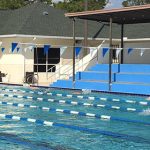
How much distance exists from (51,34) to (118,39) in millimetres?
4783

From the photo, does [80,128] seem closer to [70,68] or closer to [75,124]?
[75,124]

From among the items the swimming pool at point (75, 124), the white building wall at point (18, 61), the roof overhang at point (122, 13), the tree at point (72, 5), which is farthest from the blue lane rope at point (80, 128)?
the tree at point (72, 5)

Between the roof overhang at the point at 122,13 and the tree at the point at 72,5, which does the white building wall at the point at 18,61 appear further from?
the tree at the point at 72,5

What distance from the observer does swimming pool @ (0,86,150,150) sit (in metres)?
8.85

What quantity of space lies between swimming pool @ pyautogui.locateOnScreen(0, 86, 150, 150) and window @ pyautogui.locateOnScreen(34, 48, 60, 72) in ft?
29.5

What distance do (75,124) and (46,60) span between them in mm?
15879

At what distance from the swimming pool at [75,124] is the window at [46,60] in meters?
9.00

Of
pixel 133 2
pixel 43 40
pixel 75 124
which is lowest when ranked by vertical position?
pixel 75 124

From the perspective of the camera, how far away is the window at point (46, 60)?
88.6ft

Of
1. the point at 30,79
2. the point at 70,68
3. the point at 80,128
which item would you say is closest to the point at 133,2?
the point at 70,68

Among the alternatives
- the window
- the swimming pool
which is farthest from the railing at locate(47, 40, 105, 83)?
the swimming pool

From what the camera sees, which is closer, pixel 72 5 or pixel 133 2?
pixel 72 5

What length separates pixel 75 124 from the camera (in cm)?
1134

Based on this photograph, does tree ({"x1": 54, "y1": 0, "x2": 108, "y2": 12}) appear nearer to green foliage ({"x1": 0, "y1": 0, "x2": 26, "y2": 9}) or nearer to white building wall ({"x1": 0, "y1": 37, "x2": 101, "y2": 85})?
green foliage ({"x1": 0, "y1": 0, "x2": 26, "y2": 9})
